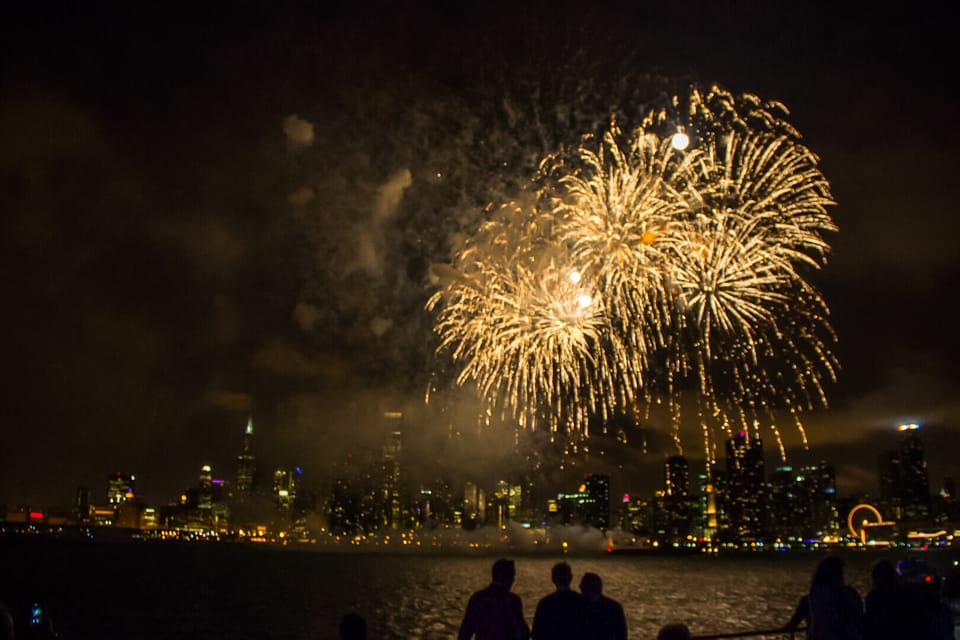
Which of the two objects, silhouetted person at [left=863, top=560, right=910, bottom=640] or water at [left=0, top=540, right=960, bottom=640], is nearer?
silhouetted person at [left=863, top=560, right=910, bottom=640]

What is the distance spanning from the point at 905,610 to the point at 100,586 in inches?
3647

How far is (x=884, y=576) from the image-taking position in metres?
6.93

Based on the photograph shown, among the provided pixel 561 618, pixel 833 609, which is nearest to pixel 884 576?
pixel 833 609

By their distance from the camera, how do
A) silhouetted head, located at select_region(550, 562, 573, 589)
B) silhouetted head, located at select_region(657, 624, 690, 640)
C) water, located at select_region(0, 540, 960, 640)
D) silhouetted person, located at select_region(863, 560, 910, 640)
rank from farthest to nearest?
water, located at select_region(0, 540, 960, 640), silhouetted person, located at select_region(863, 560, 910, 640), silhouetted head, located at select_region(550, 562, 573, 589), silhouetted head, located at select_region(657, 624, 690, 640)

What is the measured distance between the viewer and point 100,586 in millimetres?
83188

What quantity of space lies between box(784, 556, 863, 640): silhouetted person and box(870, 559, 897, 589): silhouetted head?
0.87 ft

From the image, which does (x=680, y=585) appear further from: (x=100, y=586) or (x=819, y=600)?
(x=819, y=600)

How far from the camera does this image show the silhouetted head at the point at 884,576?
6.81m

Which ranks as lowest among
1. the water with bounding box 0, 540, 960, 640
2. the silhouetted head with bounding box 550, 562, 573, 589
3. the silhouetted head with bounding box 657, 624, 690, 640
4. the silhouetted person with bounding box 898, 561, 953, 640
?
the water with bounding box 0, 540, 960, 640

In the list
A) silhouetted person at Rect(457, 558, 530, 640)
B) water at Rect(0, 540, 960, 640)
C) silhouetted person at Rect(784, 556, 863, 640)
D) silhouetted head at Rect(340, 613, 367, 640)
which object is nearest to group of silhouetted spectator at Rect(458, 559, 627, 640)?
silhouetted person at Rect(457, 558, 530, 640)

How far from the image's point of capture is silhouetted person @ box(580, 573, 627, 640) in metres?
6.02

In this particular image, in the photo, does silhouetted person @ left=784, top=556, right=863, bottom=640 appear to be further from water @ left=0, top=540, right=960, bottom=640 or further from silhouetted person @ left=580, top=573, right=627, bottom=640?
water @ left=0, top=540, right=960, bottom=640

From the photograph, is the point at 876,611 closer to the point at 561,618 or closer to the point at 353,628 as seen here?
the point at 561,618

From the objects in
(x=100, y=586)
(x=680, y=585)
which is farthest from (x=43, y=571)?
(x=680, y=585)
